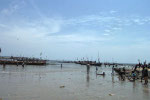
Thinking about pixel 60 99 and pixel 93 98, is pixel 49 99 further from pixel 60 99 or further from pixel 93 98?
pixel 93 98

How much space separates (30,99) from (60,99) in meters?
1.96

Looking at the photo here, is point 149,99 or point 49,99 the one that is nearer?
point 49,99

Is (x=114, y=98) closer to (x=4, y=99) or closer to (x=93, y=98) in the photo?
(x=93, y=98)

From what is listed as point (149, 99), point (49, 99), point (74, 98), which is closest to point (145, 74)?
point (149, 99)

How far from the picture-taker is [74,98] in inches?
511

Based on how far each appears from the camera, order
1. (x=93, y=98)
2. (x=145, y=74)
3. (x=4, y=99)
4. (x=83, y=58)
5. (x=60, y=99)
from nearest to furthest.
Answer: (x=4, y=99), (x=60, y=99), (x=93, y=98), (x=145, y=74), (x=83, y=58)

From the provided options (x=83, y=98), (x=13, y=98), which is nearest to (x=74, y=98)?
(x=83, y=98)

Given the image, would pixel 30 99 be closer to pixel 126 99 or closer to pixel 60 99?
pixel 60 99

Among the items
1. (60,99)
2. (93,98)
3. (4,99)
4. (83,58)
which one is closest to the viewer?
(4,99)

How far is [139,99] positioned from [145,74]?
11.0 metres

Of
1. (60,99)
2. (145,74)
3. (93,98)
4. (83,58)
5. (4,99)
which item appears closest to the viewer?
(4,99)

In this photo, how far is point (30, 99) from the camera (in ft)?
39.4

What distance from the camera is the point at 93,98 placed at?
13.3 m

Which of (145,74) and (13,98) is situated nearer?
(13,98)
